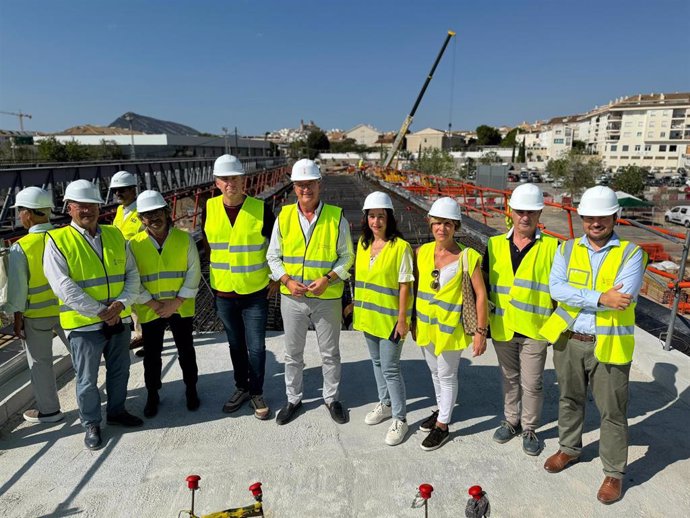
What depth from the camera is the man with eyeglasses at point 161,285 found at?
329 centimetres

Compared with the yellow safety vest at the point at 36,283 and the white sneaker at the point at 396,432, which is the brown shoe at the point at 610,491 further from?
the yellow safety vest at the point at 36,283

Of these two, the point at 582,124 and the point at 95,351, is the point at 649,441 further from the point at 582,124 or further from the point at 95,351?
the point at 582,124

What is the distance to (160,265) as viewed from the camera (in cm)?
331

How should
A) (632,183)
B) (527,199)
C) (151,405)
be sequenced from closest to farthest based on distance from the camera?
(527,199)
(151,405)
(632,183)

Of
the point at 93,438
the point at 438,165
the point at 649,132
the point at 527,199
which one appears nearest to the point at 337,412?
the point at 93,438

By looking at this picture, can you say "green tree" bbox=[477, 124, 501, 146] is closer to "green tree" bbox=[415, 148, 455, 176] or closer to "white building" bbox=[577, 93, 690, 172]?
"white building" bbox=[577, 93, 690, 172]

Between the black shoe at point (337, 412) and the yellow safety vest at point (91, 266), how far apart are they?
1.78 m

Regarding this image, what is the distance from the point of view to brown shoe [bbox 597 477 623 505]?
2484mm

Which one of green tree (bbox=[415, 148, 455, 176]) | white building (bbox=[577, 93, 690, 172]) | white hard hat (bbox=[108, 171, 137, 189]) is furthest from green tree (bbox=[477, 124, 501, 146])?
white hard hat (bbox=[108, 171, 137, 189])

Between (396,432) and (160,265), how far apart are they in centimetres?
213

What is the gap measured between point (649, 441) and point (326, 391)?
2300 millimetres

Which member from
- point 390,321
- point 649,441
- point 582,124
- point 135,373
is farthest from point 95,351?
point 582,124

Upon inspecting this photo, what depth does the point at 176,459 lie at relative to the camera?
295cm

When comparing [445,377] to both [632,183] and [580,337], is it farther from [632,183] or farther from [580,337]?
[632,183]
